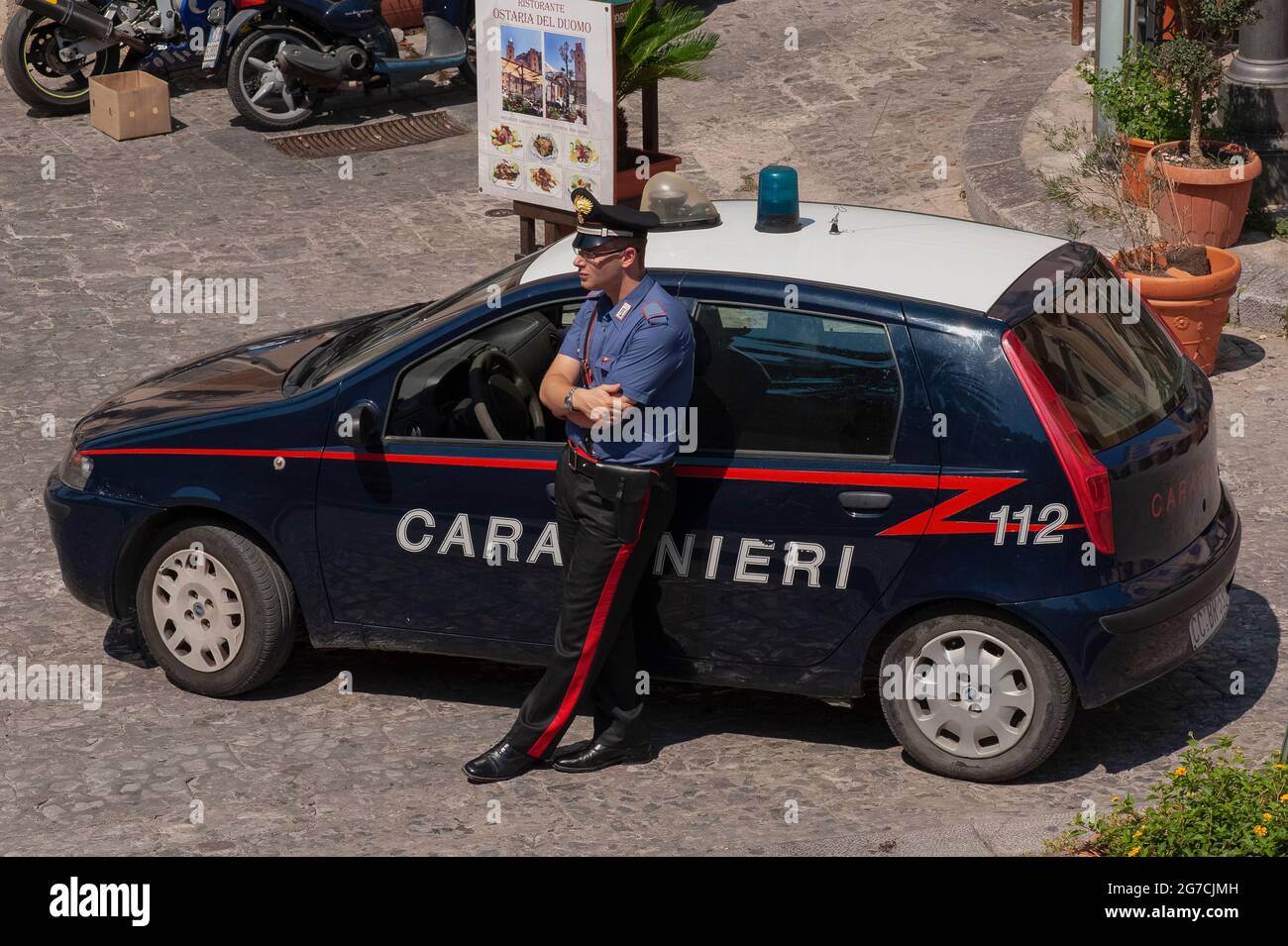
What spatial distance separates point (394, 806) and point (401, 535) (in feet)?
3.03

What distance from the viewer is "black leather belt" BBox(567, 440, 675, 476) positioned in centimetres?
557

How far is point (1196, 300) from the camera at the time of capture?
29.0 ft

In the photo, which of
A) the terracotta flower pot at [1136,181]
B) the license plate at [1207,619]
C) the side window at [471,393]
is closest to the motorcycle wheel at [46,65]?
the terracotta flower pot at [1136,181]

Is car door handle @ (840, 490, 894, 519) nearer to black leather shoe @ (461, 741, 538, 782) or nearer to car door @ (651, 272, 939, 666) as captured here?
car door @ (651, 272, 939, 666)

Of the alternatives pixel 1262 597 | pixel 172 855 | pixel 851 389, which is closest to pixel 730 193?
pixel 1262 597

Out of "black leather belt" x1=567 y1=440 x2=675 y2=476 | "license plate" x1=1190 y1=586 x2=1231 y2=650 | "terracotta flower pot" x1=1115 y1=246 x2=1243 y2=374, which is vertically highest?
"black leather belt" x1=567 y1=440 x2=675 y2=476

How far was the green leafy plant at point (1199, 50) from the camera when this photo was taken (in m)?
9.91

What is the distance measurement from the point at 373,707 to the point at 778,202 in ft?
7.67

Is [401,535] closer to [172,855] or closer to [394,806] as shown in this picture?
[394,806]

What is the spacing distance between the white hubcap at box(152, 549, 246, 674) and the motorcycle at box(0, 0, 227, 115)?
8521 mm

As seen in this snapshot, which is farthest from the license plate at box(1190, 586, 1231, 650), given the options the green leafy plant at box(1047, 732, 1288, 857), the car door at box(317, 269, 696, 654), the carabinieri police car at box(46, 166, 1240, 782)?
the car door at box(317, 269, 696, 654)

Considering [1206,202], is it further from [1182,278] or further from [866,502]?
[866,502]

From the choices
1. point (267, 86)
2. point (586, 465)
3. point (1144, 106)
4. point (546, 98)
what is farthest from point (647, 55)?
point (586, 465)

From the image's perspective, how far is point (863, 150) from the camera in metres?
12.9
